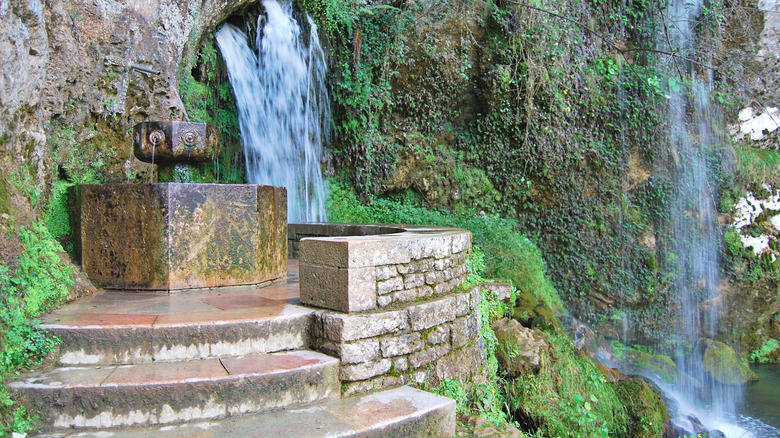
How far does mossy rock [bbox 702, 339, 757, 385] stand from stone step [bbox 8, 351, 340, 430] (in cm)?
895

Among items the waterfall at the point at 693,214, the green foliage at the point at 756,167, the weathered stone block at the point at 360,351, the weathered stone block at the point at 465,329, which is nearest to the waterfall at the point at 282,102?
the weathered stone block at the point at 465,329

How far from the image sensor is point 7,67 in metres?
4.09

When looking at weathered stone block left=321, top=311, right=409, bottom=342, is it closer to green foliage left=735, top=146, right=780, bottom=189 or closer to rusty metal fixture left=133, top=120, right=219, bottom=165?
rusty metal fixture left=133, top=120, right=219, bottom=165

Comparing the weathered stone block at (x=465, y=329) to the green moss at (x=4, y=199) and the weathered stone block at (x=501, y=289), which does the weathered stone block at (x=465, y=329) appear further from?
the green moss at (x=4, y=199)

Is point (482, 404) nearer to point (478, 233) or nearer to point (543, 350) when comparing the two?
point (543, 350)

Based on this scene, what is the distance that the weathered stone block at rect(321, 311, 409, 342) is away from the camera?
11.8 ft

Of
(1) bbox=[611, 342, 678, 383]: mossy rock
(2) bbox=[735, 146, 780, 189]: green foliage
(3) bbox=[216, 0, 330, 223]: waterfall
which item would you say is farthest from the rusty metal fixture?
(2) bbox=[735, 146, 780, 189]: green foliage

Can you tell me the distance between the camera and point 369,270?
3807mm

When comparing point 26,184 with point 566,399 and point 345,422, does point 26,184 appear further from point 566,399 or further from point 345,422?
point 566,399

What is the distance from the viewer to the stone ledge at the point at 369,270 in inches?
147


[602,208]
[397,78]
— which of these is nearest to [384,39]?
[397,78]

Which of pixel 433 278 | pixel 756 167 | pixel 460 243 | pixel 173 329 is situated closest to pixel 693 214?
pixel 756 167

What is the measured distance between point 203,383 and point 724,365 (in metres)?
9.80

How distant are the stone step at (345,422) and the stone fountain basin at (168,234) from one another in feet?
6.17
